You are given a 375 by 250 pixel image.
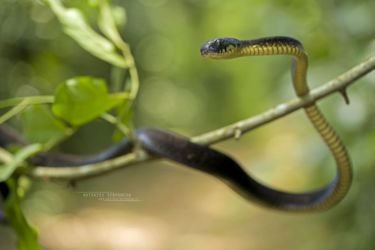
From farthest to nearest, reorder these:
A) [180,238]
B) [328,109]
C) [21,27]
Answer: [180,238] < [21,27] < [328,109]

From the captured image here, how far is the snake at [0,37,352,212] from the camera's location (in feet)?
1.94

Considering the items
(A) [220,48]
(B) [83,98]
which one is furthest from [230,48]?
(B) [83,98]

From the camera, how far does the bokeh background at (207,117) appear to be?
1140mm

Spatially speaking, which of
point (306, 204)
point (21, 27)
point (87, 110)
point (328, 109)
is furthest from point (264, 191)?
point (21, 27)

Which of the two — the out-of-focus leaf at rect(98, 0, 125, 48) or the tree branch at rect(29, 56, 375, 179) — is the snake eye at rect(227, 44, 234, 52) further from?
the out-of-focus leaf at rect(98, 0, 125, 48)

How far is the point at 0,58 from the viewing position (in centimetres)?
143

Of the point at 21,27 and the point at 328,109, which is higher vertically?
the point at 21,27

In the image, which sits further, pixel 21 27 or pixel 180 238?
pixel 180 238

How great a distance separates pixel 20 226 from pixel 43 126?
129 mm

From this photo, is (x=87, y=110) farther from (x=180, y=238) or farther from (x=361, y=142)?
(x=180, y=238)

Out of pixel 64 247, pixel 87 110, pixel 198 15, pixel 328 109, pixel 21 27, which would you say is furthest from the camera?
pixel 198 15

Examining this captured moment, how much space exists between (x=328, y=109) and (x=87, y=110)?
0.58 m

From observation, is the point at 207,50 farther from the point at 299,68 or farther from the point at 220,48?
the point at 299,68

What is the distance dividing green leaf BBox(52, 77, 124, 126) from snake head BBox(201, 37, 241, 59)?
0.15m
